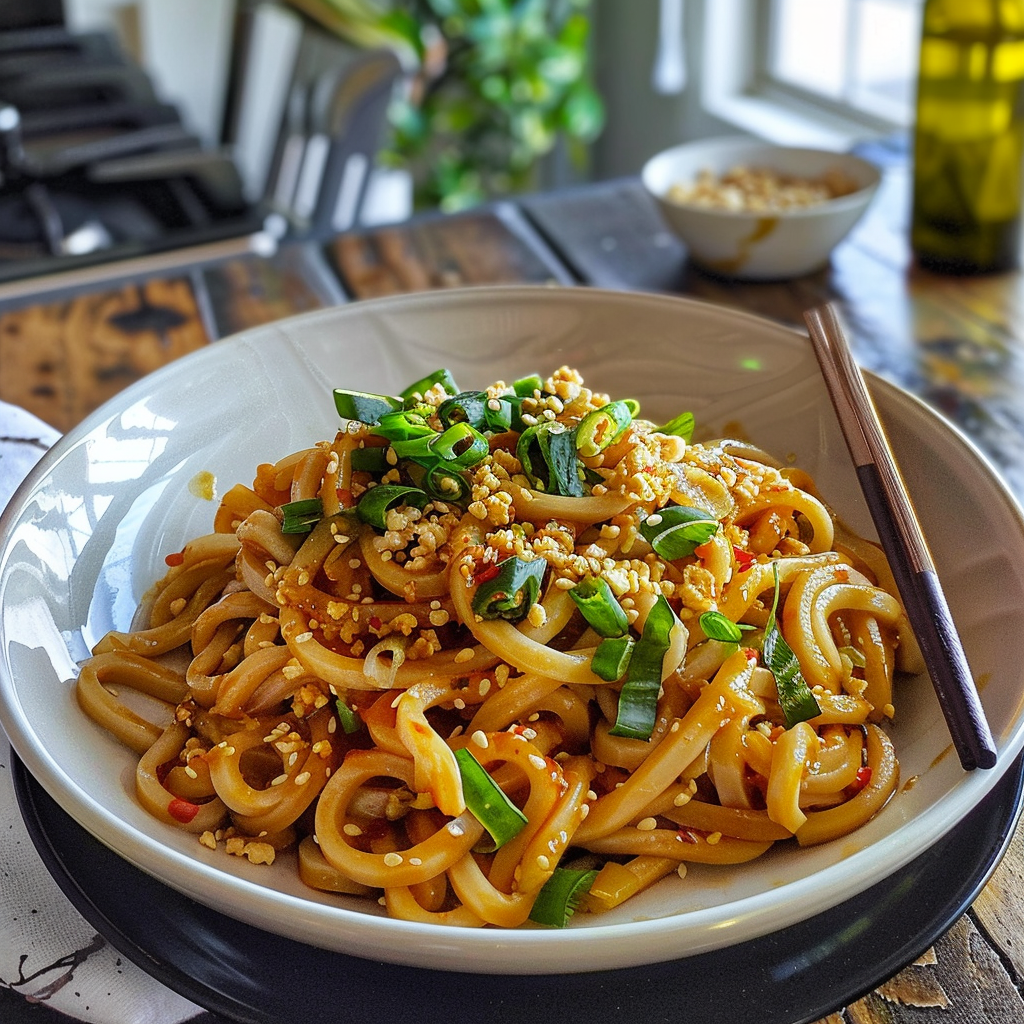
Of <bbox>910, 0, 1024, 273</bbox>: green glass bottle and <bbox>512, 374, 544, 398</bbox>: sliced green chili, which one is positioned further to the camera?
<bbox>910, 0, 1024, 273</bbox>: green glass bottle

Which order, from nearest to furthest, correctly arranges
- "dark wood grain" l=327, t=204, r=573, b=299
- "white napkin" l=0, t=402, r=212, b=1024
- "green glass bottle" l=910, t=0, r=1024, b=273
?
Answer: 1. "white napkin" l=0, t=402, r=212, b=1024
2. "green glass bottle" l=910, t=0, r=1024, b=273
3. "dark wood grain" l=327, t=204, r=573, b=299

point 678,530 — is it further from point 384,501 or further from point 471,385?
point 471,385

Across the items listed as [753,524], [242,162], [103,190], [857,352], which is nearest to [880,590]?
[753,524]

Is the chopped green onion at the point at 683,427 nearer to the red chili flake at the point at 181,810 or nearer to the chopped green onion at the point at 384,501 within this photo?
the chopped green onion at the point at 384,501

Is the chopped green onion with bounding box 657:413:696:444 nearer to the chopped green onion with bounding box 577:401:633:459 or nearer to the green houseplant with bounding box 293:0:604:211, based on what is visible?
the chopped green onion with bounding box 577:401:633:459

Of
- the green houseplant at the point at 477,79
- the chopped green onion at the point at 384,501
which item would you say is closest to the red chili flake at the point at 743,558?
the chopped green onion at the point at 384,501

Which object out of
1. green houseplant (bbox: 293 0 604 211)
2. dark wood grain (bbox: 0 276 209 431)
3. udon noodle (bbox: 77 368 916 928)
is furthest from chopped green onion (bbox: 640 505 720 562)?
green houseplant (bbox: 293 0 604 211)

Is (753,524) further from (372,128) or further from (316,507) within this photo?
(372,128)
